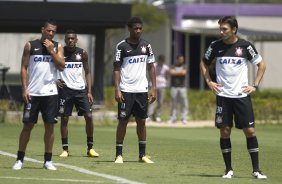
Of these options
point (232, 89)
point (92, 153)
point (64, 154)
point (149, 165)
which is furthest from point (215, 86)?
point (64, 154)

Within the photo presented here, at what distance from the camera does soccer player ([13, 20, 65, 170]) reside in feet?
49.6

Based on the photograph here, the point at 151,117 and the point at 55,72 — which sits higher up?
the point at 55,72

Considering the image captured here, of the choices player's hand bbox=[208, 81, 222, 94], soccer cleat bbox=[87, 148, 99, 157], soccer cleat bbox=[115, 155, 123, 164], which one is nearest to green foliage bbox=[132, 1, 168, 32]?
soccer cleat bbox=[87, 148, 99, 157]

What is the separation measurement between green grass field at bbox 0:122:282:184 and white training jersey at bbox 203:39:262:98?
4.22 ft

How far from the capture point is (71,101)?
61.4 ft

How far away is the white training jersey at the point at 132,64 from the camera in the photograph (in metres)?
16.9

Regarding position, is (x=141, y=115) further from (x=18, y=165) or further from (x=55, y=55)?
(x=18, y=165)

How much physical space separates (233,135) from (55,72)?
11.9m

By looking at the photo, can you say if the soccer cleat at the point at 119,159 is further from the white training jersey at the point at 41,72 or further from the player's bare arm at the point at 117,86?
the white training jersey at the point at 41,72

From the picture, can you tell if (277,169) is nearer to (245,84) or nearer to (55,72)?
(245,84)

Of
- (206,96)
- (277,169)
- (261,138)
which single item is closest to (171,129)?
(261,138)

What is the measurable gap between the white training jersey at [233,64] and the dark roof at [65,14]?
20008 mm

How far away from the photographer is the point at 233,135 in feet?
87.0

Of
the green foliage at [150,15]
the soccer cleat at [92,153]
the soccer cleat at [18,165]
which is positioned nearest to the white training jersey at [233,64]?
the soccer cleat at [18,165]
